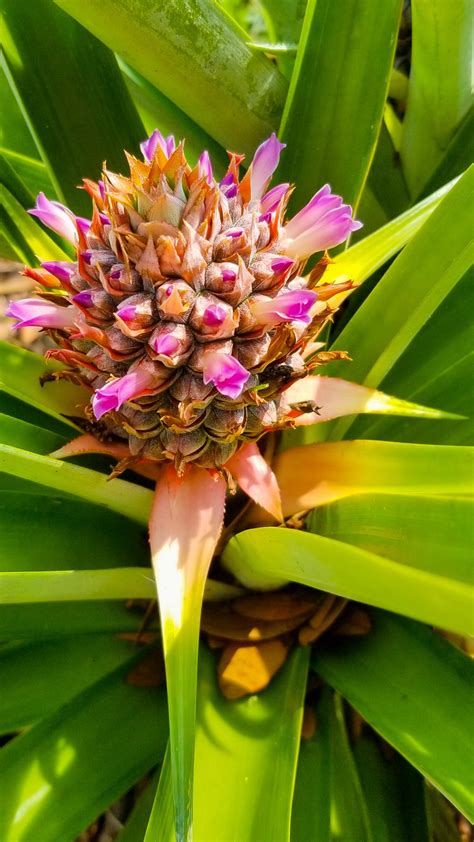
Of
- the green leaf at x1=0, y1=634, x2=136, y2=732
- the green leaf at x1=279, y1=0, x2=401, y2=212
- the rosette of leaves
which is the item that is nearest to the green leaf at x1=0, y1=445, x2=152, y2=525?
the rosette of leaves

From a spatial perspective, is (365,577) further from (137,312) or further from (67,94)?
(67,94)

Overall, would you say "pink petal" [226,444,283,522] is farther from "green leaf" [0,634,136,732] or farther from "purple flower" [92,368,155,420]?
"green leaf" [0,634,136,732]

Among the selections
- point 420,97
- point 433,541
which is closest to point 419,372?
point 433,541

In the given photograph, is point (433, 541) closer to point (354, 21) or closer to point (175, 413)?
point (175, 413)

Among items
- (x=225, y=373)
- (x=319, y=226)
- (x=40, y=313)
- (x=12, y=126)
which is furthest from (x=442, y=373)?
(x=12, y=126)

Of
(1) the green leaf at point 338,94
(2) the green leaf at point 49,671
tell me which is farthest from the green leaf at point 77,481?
(1) the green leaf at point 338,94

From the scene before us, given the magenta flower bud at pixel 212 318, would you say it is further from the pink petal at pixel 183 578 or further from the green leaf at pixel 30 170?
the green leaf at pixel 30 170
